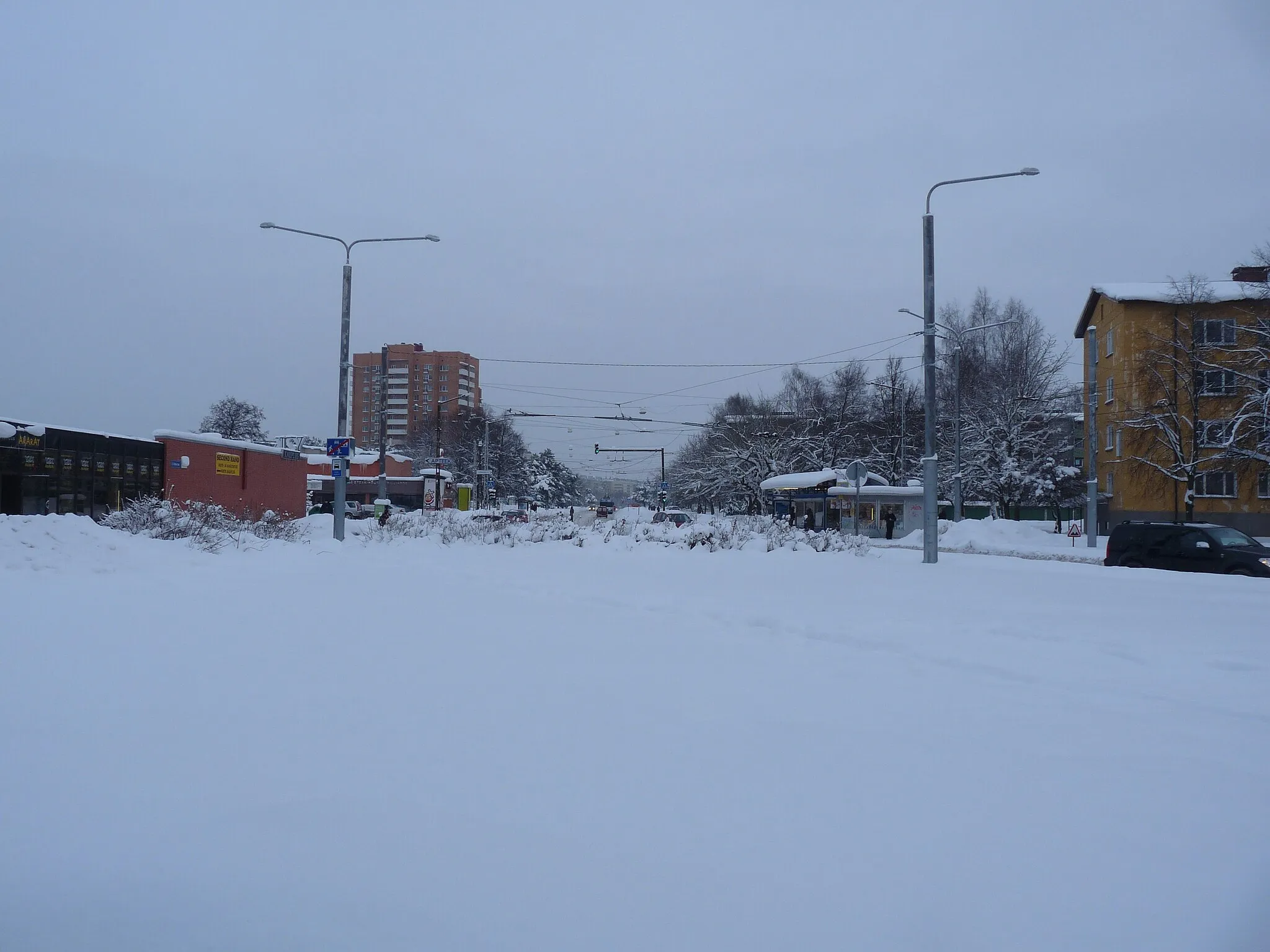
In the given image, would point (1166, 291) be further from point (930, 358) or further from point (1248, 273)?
point (930, 358)

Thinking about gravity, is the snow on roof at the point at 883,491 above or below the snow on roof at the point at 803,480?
below

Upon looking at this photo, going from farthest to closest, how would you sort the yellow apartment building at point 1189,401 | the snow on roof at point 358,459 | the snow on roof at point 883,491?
the snow on roof at point 358,459 → the snow on roof at point 883,491 → the yellow apartment building at point 1189,401

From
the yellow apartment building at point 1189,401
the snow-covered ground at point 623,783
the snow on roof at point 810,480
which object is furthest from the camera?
the snow on roof at point 810,480

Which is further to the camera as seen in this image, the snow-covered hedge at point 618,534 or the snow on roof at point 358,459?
the snow on roof at point 358,459

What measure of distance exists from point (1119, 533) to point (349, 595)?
18029 millimetres

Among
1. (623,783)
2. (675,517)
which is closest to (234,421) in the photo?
(675,517)

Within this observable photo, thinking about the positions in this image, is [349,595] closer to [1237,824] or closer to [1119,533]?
[1237,824]

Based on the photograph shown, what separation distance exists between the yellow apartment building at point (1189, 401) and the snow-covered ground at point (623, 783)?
31.5 m

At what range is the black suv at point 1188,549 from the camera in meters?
20.3

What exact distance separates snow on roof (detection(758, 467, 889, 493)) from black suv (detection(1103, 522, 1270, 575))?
18.7 m

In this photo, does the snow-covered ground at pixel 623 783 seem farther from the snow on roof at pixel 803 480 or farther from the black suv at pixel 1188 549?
the snow on roof at pixel 803 480

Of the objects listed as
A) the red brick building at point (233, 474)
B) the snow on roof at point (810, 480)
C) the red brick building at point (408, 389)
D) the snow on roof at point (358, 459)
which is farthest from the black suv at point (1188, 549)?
the red brick building at point (408, 389)

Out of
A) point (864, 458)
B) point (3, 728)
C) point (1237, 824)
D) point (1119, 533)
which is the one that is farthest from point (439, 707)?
point (864, 458)

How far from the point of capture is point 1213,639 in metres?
8.97
